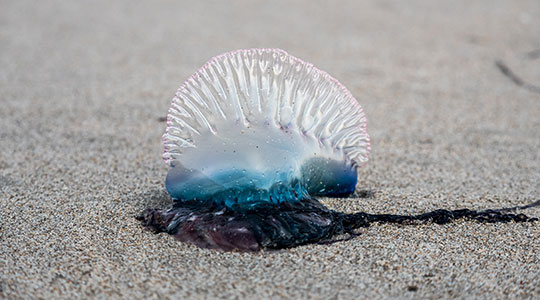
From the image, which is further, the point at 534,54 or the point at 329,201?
the point at 534,54

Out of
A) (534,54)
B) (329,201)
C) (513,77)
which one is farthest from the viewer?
(534,54)

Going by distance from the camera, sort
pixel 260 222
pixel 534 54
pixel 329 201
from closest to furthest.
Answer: pixel 260 222, pixel 329 201, pixel 534 54

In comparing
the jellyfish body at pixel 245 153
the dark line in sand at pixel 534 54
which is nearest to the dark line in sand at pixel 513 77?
the dark line in sand at pixel 534 54

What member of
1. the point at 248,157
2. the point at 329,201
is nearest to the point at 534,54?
the point at 329,201

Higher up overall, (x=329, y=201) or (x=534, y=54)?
(x=534, y=54)

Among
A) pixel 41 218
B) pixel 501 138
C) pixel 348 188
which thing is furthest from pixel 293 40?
pixel 41 218

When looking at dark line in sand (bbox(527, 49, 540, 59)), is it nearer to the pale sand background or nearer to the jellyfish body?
the pale sand background

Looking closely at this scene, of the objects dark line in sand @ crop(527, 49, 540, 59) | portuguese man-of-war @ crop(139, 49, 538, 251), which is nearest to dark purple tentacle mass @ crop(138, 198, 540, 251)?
portuguese man-of-war @ crop(139, 49, 538, 251)

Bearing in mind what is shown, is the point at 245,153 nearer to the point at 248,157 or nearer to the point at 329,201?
the point at 248,157
